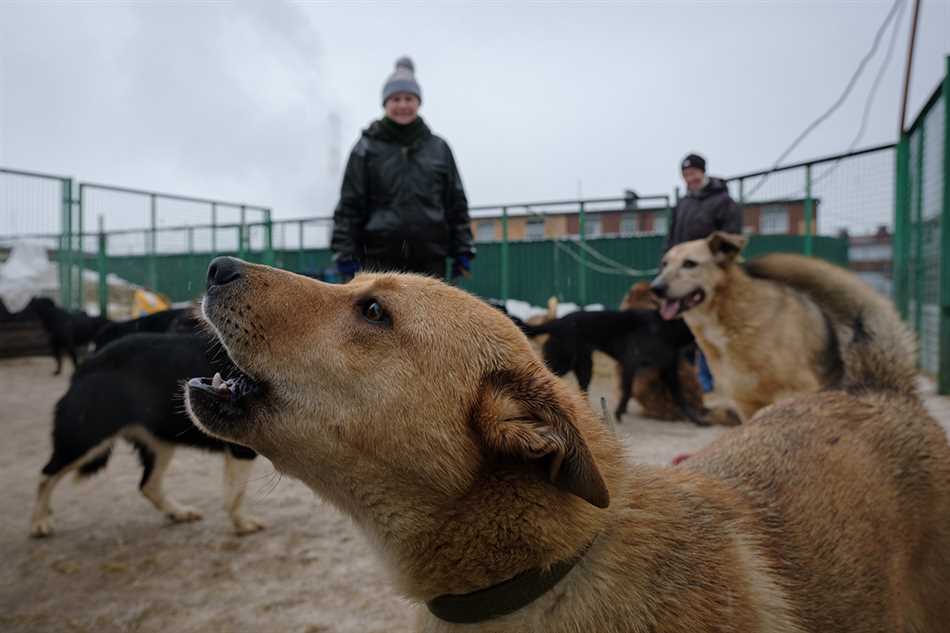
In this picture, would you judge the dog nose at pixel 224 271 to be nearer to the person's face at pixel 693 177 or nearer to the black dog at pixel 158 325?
the black dog at pixel 158 325

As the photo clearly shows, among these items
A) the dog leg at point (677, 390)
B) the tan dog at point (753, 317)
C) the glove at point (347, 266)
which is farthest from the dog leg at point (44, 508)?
the dog leg at point (677, 390)

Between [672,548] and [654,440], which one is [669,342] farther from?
[672,548]

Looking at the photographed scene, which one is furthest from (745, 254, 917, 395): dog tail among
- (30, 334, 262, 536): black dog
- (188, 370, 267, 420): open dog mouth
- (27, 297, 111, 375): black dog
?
(27, 297, 111, 375): black dog

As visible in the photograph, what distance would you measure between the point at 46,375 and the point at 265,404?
1134 cm

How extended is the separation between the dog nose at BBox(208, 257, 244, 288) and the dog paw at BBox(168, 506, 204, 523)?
2.80 metres

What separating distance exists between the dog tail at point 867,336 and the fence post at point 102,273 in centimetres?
1254

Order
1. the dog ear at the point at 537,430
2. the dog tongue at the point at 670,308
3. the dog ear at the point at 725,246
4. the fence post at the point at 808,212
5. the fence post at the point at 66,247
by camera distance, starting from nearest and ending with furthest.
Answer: the dog ear at the point at 537,430, the dog ear at the point at 725,246, the dog tongue at the point at 670,308, the fence post at the point at 808,212, the fence post at the point at 66,247

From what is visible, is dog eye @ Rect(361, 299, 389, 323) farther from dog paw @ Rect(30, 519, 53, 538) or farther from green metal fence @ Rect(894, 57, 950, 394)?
green metal fence @ Rect(894, 57, 950, 394)

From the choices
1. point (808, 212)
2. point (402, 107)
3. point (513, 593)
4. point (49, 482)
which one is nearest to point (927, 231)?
point (808, 212)

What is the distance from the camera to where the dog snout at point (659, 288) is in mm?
5395

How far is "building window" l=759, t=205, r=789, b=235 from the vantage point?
405 inches

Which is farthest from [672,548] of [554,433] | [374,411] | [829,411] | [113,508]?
[113,508]

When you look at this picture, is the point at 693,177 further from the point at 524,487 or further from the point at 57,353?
the point at 57,353

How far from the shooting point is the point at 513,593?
1.28 metres
